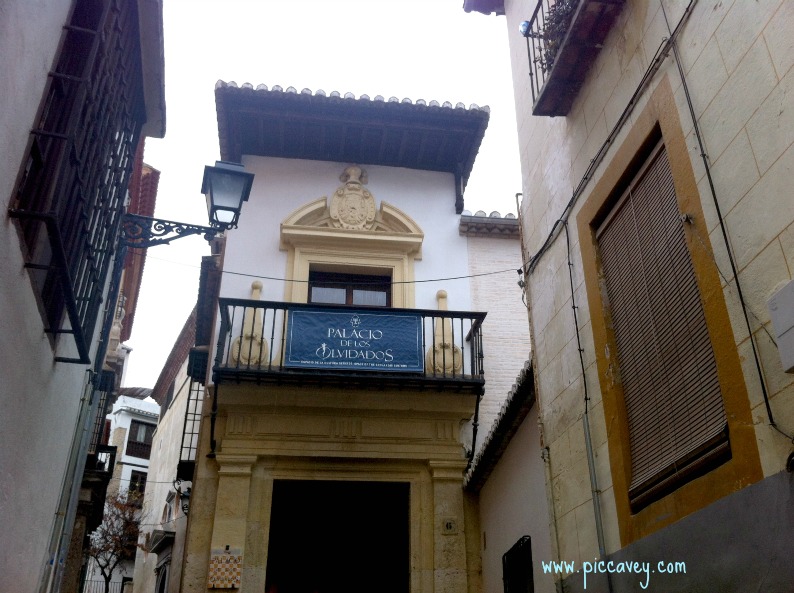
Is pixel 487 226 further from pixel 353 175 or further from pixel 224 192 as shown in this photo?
pixel 224 192

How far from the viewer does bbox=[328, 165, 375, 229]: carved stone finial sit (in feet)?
40.8

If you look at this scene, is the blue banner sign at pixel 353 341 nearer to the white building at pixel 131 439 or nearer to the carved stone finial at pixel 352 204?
the carved stone finial at pixel 352 204

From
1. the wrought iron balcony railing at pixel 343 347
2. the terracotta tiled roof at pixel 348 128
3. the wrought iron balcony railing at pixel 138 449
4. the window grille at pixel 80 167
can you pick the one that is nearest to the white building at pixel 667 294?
the wrought iron balcony railing at pixel 343 347

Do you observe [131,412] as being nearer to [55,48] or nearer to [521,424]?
[521,424]

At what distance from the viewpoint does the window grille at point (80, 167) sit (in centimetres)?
454

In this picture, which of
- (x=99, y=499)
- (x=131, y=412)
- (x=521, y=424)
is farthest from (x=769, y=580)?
(x=131, y=412)

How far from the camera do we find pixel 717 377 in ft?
14.3

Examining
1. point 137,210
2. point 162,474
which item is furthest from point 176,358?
point 137,210

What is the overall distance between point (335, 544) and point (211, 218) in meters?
9.60

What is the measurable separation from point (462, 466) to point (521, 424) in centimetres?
255

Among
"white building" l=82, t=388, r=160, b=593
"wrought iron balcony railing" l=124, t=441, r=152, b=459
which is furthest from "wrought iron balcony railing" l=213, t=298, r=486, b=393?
"wrought iron balcony railing" l=124, t=441, r=152, b=459

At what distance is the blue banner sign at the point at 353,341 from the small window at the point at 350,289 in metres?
1.03

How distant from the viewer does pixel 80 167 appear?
5051 millimetres

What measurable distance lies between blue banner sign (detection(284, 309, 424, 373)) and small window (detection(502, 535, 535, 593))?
3.03 metres
